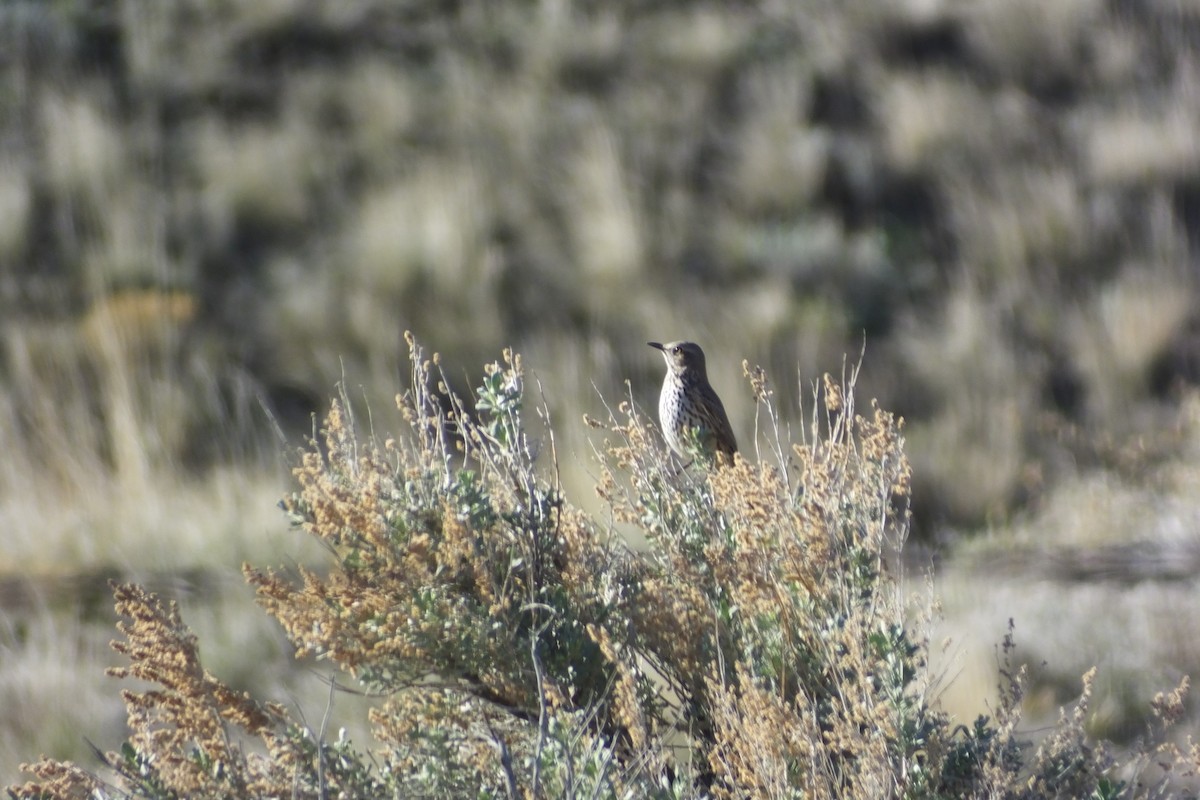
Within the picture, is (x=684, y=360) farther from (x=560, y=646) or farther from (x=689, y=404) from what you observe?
(x=560, y=646)

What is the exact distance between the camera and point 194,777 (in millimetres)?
2920

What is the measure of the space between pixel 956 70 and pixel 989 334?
11.0ft

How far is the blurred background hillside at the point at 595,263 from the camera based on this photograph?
6375 millimetres

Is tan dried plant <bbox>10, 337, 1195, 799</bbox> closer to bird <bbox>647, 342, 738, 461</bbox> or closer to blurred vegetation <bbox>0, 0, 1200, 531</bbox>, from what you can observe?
bird <bbox>647, 342, 738, 461</bbox>

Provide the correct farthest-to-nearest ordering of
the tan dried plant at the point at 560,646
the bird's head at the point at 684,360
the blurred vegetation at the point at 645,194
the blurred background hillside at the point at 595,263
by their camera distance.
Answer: the blurred vegetation at the point at 645,194
the blurred background hillside at the point at 595,263
the bird's head at the point at 684,360
the tan dried plant at the point at 560,646

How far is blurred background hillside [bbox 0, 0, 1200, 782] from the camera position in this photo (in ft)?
20.9

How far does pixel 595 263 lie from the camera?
350 inches

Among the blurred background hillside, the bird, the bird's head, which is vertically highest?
the blurred background hillside

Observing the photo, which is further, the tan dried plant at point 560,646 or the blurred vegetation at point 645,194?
the blurred vegetation at point 645,194

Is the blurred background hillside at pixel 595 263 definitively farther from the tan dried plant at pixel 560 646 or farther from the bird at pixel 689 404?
the tan dried plant at pixel 560 646

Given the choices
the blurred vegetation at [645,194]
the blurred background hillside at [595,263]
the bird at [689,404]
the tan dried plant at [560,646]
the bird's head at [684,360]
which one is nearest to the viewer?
the tan dried plant at [560,646]

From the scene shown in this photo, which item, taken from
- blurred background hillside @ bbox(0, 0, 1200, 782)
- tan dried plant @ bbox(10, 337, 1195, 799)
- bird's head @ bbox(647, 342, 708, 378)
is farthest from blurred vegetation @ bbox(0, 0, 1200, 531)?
tan dried plant @ bbox(10, 337, 1195, 799)

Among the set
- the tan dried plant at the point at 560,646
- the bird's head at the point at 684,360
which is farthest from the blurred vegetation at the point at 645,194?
the tan dried plant at the point at 560,646

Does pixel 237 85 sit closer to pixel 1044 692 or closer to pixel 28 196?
pixel 28 196
